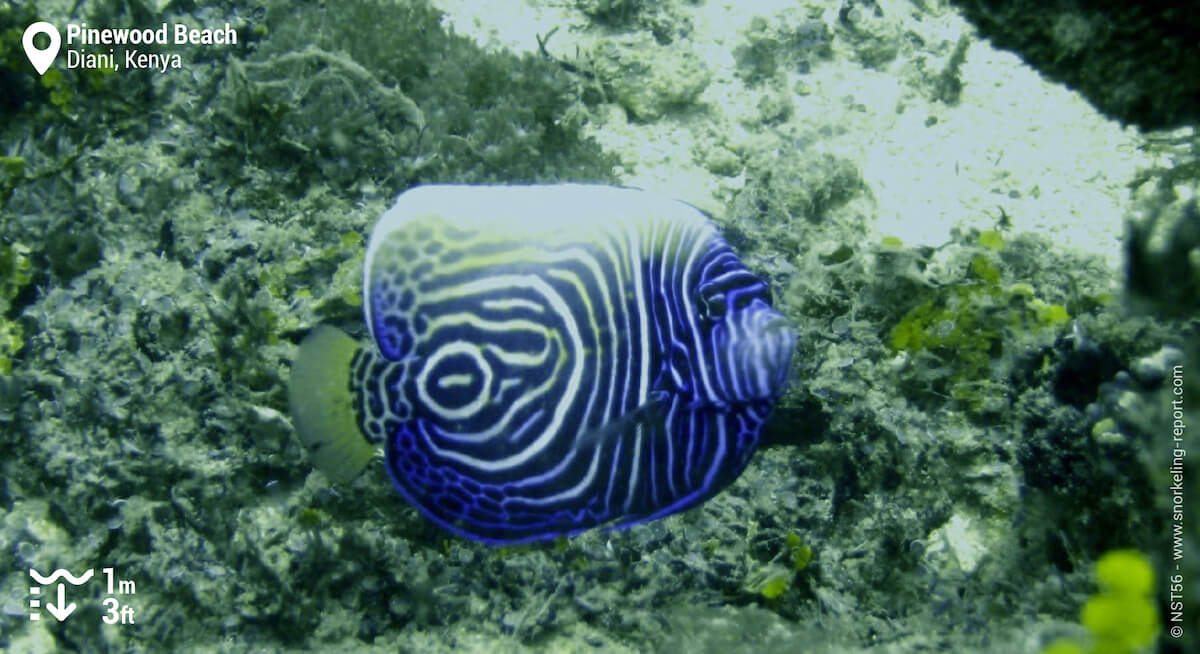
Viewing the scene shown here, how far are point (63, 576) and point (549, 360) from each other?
2392mm

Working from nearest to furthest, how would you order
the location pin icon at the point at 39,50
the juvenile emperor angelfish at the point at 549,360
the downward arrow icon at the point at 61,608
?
the juvenile emperor angelfish at the point at 549,360 → the downward arrow icon at the point at 61,608 → the location pin icon at the point at 39,50

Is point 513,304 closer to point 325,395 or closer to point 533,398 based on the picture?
point 533,398

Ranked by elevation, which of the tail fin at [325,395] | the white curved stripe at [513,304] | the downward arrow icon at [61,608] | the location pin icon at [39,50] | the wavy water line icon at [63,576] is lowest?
the downward arrow icon at [61,608]

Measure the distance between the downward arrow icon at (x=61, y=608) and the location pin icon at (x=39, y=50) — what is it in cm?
247

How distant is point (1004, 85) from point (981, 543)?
3.14 metres

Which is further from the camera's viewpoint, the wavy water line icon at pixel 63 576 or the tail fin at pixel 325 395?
the wavy water line icon at pixel 63 576

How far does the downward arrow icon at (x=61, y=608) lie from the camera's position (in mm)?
2916

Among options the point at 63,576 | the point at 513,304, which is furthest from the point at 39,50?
the point at 513,304

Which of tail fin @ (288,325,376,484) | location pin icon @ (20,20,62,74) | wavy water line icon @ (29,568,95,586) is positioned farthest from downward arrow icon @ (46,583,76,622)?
location pin icon @ (20,20,62,74)

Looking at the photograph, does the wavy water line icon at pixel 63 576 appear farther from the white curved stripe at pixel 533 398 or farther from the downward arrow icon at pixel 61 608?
the white curved stripe at pixel 533 398

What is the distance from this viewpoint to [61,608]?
2.94 meters

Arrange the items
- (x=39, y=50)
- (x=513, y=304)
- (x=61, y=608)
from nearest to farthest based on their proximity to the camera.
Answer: (x=513, y=304) → (x=61, y=608) → (x=39, y=50)

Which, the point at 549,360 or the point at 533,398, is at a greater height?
the point at 549,360

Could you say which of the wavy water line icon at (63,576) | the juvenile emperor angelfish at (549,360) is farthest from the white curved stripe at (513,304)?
the wavy water line icon at (63,576)
